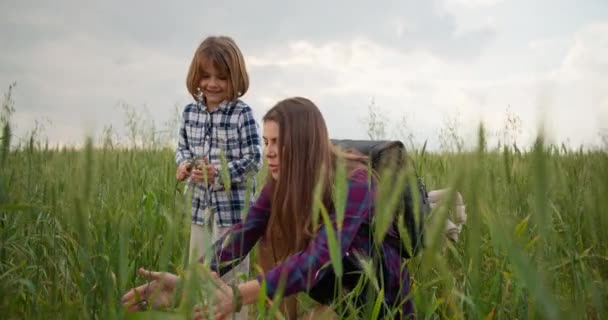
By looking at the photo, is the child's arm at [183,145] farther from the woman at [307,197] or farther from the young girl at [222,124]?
the woman at [307,197]

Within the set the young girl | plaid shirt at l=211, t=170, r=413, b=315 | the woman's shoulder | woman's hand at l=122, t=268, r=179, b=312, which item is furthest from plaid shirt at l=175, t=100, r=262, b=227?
woman's hand at l=122, t=268, r=179, b=312

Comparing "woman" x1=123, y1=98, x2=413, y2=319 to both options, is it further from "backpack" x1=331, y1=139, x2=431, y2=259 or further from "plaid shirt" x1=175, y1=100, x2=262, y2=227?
"plaid shirt" x1=175, y1=100, x2=262, y2=227

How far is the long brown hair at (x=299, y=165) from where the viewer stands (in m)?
1.64

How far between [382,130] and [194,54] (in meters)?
2.31

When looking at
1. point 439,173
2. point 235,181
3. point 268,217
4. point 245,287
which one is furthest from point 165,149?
point 245,287

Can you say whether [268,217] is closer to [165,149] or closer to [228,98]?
[228,98]

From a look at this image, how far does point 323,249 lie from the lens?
52.8 inches

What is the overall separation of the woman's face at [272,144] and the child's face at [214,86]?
75 centimetres

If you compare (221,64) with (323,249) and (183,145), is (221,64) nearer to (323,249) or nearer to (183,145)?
(183,145)

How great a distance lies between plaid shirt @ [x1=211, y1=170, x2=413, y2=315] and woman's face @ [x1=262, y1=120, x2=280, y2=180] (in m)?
0.11

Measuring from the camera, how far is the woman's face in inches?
67.9

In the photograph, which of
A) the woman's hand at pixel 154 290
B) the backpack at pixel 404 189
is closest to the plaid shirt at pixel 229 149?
the backpack at pixel 404 189

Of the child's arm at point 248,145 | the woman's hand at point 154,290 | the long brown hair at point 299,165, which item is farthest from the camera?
the child's arm at point 248,145

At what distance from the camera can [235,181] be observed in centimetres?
233
